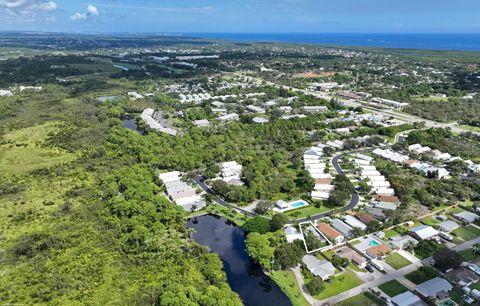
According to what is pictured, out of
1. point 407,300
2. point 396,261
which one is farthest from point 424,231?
point 407,300

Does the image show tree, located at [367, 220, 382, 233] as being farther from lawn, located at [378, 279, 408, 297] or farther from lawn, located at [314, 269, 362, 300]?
lawn, located at [378, 279, 408, 297]

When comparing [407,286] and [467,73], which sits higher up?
[467,73]

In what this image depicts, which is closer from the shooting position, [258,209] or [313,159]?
[258,209]

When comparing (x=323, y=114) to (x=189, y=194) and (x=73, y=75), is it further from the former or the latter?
(x=73, y=75)

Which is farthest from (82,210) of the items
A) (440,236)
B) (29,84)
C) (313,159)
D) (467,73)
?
(467,73)

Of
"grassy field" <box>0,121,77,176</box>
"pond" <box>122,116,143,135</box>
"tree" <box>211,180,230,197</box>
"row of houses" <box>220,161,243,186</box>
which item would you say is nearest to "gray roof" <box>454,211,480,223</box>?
"row of houses" <box>220,161,243,186</box>

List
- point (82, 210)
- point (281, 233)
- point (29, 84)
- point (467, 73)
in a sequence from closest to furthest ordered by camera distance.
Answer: point (281, 233) → point (82, 210) → point (29, 84) → point (467, 73)
